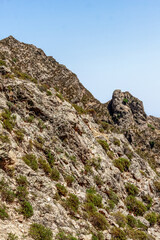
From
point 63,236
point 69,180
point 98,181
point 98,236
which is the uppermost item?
point 98,181

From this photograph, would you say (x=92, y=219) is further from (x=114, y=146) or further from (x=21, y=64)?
(x=21, y=64)

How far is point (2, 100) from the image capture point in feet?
58.8

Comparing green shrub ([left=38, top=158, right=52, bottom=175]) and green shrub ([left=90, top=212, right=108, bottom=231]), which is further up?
green shrub ([left=38, top=158, right=52, bottom=175])

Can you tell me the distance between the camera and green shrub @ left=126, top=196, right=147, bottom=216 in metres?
22.2

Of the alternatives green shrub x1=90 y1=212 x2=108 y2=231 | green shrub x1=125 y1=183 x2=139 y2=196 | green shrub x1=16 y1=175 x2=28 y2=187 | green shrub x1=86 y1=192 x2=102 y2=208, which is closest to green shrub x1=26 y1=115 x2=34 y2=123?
green shrub x1=16 y1=175 x2=28 y2=187

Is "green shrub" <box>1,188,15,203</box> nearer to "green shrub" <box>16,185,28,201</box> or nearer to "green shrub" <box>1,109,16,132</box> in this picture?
"green shrub" <box>16,185,28,201</box>

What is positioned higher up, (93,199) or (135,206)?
(135,206)

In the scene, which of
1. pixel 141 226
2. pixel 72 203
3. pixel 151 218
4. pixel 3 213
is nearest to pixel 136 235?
pixel 141 226

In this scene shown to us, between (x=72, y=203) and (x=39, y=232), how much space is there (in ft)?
15.5

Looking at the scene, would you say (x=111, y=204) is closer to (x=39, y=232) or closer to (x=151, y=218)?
(x=151, y=218)

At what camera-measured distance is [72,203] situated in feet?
45.8

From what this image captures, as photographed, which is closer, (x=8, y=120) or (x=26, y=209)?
(x=26, y=209)

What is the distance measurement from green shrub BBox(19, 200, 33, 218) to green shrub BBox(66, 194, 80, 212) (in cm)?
348

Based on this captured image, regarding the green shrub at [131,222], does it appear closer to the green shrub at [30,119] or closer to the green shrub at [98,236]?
the green shrub at [98,236]
